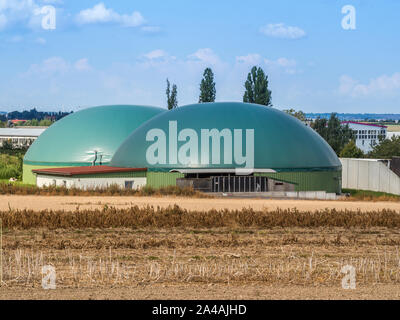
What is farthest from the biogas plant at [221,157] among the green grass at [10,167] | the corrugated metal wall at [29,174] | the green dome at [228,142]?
the green grass at [10,167]

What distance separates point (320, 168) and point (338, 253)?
3536cm

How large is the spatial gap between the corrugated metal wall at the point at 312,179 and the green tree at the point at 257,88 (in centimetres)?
4639

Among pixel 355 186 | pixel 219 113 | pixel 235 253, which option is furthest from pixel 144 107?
pixel 235 253

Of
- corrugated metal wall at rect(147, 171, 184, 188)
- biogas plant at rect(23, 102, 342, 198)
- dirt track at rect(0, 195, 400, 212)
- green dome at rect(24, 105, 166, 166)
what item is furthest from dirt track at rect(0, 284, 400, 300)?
green dome at rect(24, 105, 166, 166)

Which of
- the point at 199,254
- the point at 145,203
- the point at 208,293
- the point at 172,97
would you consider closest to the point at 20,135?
the point at 172,97

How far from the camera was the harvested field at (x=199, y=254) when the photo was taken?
17.1m

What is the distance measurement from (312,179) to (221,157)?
7672mm

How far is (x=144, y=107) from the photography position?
76.0 m

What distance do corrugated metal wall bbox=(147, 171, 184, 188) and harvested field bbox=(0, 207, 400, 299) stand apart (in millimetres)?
20518

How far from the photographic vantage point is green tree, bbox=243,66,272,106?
10606cm

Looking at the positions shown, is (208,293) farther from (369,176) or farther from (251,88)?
(251,88)

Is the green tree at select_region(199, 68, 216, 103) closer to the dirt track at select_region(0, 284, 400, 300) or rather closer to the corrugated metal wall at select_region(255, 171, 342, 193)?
the corrugated metal wall at select_region(255, 171, 342, 193)

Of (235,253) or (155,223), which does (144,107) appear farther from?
(235,253)

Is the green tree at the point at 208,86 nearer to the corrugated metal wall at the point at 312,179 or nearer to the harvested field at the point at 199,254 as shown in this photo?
the corrugated metal wall at the point at 312,179
